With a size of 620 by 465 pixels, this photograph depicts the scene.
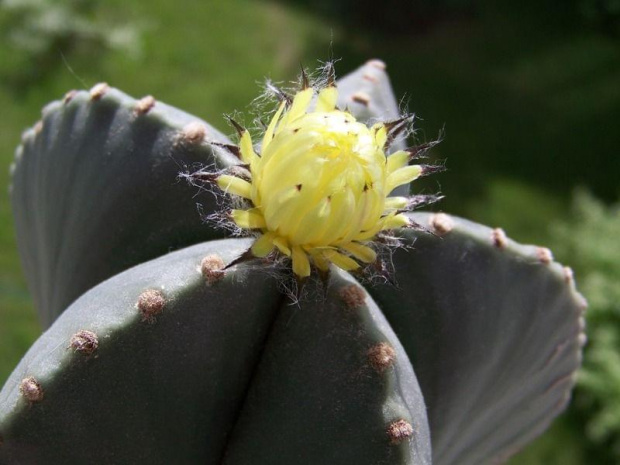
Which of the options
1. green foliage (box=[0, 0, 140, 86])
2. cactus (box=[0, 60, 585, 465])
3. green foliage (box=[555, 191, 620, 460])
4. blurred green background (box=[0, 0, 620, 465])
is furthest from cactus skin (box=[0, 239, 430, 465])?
green foliage (box=[0, 0, 140, 86])

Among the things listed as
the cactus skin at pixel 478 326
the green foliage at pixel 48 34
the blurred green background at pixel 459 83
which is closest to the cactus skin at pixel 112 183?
the cactus skin at pixel 478 326

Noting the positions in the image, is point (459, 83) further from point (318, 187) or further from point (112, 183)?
point (318, 187)

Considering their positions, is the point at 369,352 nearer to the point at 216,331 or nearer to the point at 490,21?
the point at 216,331

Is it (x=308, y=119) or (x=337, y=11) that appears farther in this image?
(x=337, y=11)

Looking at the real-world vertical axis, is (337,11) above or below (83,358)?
below

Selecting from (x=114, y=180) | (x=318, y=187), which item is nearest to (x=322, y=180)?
(x=318, y=187)

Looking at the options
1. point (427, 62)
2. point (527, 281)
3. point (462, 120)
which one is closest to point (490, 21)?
point (427, 62)
